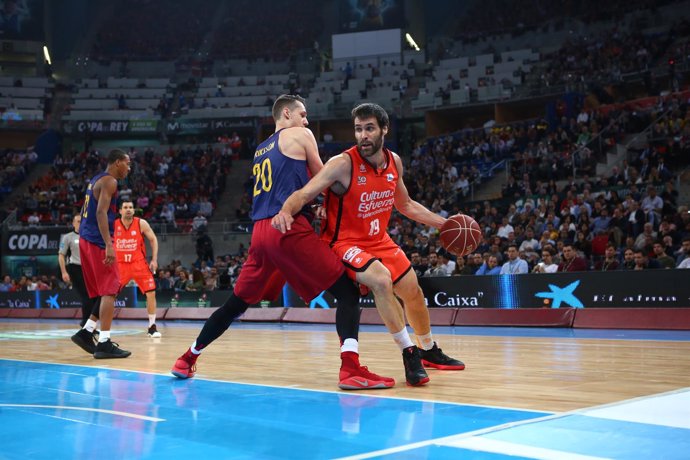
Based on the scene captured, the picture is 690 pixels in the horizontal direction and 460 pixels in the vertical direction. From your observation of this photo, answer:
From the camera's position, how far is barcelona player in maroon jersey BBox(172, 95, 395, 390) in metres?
5.48

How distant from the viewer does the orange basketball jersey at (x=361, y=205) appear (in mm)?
5707

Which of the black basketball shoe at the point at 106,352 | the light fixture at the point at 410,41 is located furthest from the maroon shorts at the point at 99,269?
the light fixture at the point at 410,41

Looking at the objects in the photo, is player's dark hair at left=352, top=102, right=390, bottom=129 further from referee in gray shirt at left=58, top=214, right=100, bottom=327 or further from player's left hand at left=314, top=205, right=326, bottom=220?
referee in gray shirt at left=58, top=214, right=100, bottom=327

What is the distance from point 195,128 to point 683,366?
1386 inches

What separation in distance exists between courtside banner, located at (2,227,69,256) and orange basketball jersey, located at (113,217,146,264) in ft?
57.4

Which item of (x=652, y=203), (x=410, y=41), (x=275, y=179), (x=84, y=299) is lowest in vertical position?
(x=84, y=299)

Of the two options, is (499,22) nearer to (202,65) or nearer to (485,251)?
(202,65)

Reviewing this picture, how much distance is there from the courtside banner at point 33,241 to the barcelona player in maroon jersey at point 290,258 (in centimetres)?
2446

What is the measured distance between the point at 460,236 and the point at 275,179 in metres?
1.60

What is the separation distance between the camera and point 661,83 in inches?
1080

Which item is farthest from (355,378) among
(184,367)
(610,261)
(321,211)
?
(610,261)

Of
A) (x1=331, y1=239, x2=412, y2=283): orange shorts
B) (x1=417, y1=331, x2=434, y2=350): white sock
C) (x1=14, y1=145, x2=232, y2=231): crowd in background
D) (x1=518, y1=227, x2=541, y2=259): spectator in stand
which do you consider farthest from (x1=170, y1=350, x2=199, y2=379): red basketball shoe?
(x1=14, y1=145, x2=232, y2=231): crowd in background

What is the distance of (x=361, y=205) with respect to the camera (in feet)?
18.9

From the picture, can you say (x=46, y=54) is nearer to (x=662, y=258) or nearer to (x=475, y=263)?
(x=475, y=263)
